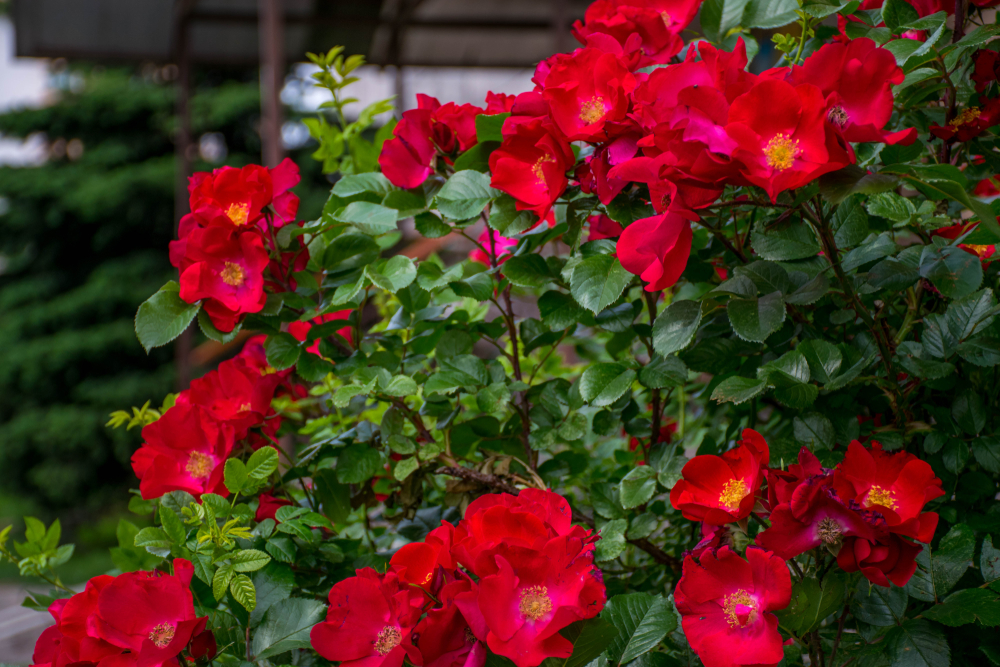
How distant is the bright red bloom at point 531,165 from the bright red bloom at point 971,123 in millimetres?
320

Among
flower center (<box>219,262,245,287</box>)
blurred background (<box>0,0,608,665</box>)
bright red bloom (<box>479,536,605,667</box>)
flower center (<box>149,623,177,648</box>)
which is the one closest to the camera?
bright red bloom (<box>479,536,605,667</box>)

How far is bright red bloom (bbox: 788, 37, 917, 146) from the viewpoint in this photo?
0.47 m

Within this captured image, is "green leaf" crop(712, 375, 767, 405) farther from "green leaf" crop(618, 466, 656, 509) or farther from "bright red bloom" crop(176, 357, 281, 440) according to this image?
"bright red bloom" crop(176, 357, 281, 440)

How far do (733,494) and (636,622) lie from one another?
0.11 metres

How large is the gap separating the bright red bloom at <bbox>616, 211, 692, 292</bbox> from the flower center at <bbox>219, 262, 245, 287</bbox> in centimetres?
32

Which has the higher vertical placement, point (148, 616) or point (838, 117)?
point (838, 117)

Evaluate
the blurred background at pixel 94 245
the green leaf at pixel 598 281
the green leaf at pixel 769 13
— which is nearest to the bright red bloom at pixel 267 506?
the green leaf at pixel 598 281

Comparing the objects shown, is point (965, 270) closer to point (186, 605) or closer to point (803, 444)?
point (803, 444)

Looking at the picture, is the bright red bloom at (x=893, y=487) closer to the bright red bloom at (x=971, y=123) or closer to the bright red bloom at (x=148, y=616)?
the bright red bloom at (x=971, y=123)

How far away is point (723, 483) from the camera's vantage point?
20.4 inches

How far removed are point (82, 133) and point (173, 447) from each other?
920 centimetres

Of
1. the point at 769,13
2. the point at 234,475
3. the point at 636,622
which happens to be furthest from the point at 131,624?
the point at 769,13

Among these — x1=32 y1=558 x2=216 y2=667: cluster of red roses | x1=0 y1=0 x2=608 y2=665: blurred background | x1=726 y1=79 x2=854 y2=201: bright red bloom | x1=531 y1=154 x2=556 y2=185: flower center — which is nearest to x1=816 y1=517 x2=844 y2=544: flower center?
x1=726 y1=79 x2=854 y2=201: bright red bloom

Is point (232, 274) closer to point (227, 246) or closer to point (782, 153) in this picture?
point (227, 246)
